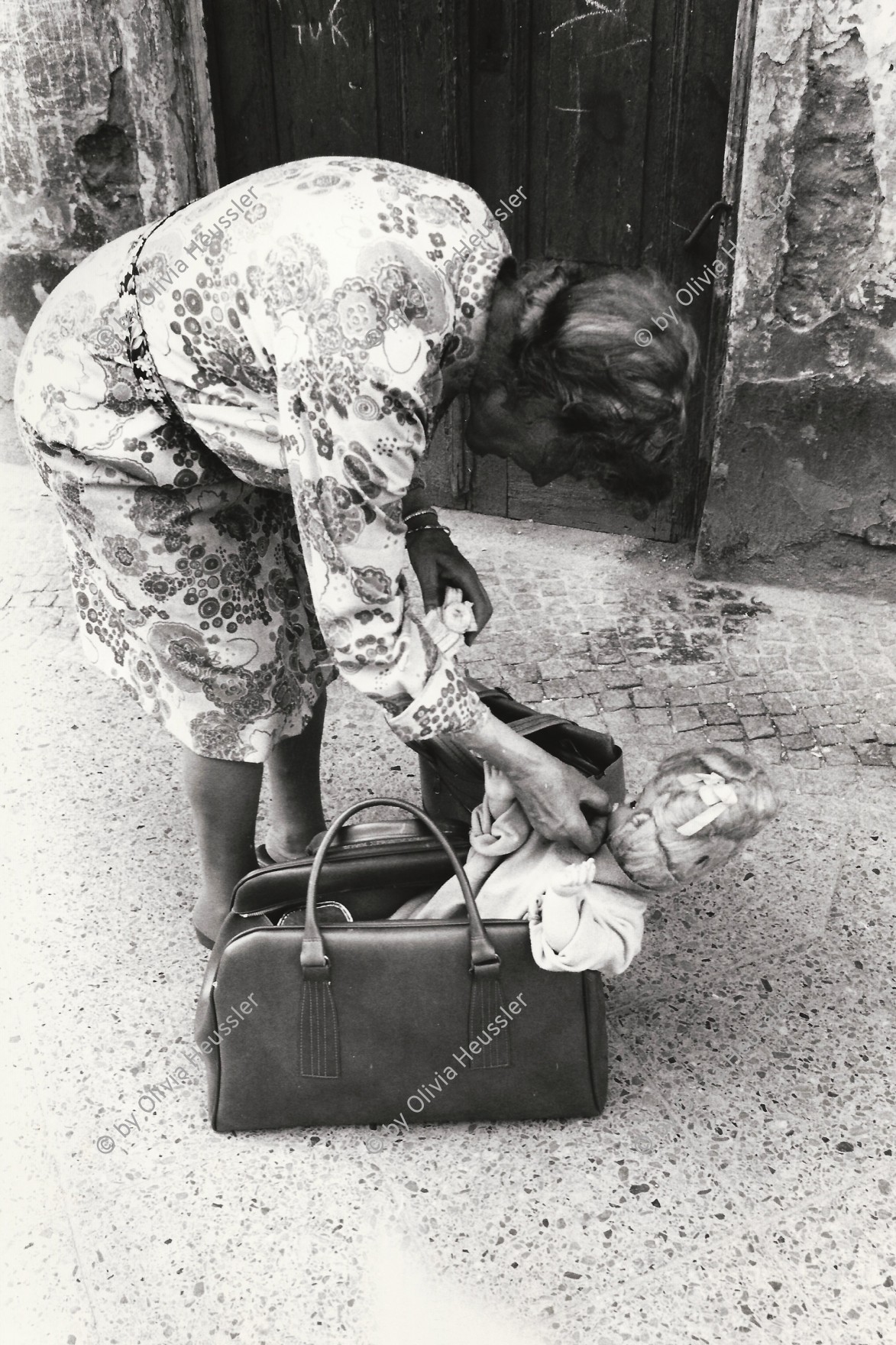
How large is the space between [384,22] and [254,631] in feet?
8.24

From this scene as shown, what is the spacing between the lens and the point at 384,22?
12.3 ft

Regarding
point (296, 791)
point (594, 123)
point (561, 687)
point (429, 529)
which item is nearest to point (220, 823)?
point (296, 791)

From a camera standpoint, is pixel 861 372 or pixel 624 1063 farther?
pixel 861 372

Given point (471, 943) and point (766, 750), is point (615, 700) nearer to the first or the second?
point (766, 750)

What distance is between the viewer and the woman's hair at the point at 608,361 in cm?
166

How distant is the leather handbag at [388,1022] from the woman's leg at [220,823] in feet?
0.92

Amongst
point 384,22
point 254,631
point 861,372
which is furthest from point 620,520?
point 254,631

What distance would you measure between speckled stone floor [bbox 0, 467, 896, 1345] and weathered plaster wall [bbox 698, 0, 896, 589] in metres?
0.72

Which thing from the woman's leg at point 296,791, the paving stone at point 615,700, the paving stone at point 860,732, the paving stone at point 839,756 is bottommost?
the paving stone at point 615,700

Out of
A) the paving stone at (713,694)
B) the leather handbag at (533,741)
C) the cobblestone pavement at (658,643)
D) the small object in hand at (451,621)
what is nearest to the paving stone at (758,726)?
the cobblestone pavement at (658,643)

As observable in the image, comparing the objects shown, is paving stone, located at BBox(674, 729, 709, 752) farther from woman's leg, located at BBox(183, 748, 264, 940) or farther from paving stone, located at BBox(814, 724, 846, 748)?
woman's leg, located at BBox(183, 748, 264, 940)

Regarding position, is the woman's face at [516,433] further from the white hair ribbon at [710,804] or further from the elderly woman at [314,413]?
the white hair ribbon at [710,804]

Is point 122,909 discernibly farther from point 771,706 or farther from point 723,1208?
point 771,706

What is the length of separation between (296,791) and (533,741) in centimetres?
74
